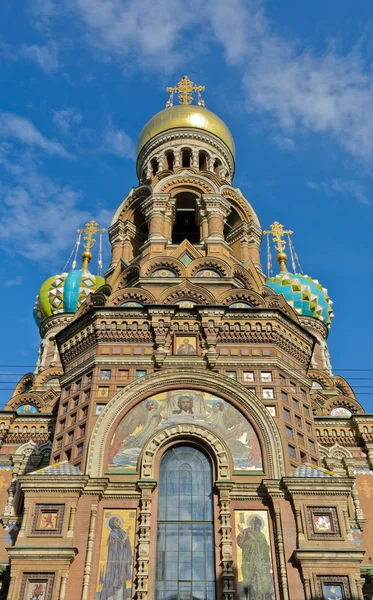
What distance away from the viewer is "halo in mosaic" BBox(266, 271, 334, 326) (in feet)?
79.8

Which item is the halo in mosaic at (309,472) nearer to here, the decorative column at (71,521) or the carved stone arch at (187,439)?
the carved stone arch at (187,439)

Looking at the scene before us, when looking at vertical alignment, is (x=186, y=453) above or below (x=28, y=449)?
below

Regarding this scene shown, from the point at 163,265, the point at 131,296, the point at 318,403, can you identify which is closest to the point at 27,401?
the point at 131,296

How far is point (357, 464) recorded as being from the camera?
15.0m

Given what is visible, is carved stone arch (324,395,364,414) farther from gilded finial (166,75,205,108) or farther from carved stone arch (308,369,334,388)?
gilded finial (166,75,205,108)

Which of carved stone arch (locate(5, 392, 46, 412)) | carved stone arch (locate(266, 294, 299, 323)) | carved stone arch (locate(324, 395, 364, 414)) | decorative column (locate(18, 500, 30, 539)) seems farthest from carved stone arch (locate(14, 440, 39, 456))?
carved stone arch (locate(324, 395, 364, 414))

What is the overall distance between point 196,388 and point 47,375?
9.97 m

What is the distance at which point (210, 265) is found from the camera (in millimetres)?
16438

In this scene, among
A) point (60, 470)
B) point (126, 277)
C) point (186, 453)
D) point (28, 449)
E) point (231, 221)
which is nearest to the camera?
point (60, 470)

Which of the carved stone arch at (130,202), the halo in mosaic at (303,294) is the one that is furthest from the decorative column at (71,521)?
the halo in mosaic at (303,294)

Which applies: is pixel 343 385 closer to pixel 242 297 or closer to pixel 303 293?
pixel 303 293

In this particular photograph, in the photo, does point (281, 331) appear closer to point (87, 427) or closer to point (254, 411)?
point (254, 411)

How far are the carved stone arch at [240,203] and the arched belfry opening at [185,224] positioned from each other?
102 centimetres

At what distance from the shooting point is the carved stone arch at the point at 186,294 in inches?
599
